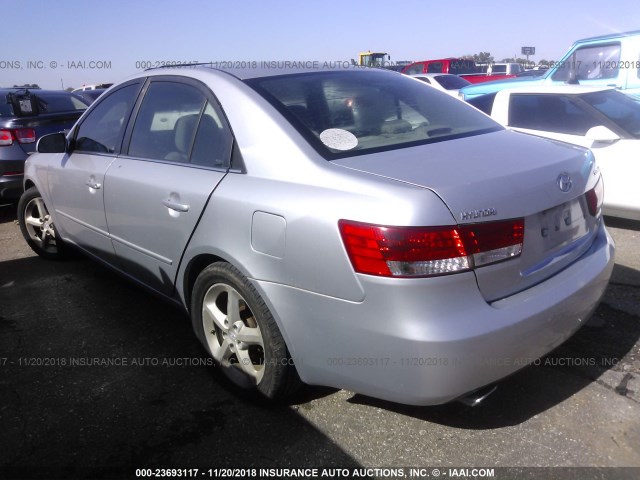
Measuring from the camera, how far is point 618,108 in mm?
5355

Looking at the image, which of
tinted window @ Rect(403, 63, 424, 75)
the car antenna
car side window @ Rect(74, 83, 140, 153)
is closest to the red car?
tinted window @ Rect(403, 63, 424, 75)

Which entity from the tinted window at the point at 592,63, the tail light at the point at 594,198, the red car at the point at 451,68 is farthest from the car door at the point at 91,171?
the red car at the point at 451,68

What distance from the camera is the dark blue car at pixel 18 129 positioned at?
613 centimetres

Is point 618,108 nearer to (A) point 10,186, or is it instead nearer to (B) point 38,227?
(B) point 38,227

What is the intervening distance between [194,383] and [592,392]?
6.43ft

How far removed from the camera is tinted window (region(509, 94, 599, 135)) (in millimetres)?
5305

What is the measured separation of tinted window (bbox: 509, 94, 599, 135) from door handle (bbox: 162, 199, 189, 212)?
13.5ft

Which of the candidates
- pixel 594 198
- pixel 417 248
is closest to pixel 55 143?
pixel 417 248

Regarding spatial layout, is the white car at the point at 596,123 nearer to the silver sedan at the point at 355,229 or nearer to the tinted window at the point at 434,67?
the silver sedan at the point at 355,229

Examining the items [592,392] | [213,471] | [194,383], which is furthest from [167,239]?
[592,392]

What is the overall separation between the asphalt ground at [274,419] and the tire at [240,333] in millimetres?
134

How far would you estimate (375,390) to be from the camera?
2111 mm

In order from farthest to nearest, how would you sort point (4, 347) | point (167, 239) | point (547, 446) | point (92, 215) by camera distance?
point (92, 215)
point (4, 347)
point (167, 239)
point (547, 446)

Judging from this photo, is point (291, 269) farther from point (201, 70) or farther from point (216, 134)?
point (201, 70)
